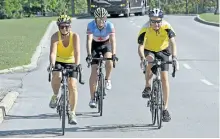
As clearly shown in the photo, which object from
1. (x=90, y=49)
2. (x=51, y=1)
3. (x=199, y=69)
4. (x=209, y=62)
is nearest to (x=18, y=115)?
(x=90, y=49)

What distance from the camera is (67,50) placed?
9.52 metres

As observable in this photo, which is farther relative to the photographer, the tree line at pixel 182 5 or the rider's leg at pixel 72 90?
the tree line at pixel 182 5

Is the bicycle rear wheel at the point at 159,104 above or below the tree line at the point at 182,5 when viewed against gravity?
above

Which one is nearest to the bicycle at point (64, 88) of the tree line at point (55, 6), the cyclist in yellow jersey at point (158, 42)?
the cyclist in yellow jersey at point (158, 42)

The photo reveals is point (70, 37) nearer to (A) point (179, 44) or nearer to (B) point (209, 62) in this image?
(B) point (209, 62)

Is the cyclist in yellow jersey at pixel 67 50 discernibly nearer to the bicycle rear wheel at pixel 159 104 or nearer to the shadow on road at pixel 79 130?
the shadow on road at pixel 79 130

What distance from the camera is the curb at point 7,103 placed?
10617 millimetres

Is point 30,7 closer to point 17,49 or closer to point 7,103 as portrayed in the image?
point 17,49

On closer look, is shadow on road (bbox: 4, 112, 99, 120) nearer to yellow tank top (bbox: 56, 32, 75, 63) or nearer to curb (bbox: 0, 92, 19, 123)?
curb (bbox: 0, 92, 19, 123)

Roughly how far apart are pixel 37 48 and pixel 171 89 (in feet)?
32.8

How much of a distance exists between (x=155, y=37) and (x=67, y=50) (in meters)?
1.42

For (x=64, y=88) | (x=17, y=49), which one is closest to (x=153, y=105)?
(x=64, y=88)

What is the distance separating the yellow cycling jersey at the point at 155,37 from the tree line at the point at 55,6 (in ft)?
154

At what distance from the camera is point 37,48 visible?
23.2m
